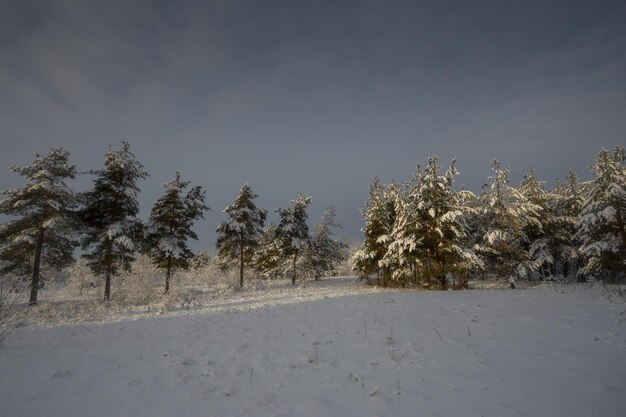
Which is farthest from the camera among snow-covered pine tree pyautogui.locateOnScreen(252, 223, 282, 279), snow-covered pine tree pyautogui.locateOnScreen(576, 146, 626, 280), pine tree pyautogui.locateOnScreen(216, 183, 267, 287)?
snow-covered pine tree pyautogui.locateOnScreen(252, 223, 282, 279)

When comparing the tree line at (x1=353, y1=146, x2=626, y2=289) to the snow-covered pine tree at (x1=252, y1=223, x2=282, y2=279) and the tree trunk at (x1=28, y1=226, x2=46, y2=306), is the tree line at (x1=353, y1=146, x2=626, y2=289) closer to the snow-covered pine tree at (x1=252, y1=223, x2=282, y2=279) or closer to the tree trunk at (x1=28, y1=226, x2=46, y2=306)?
the snow-covered pine tree at (x1=252, y1=223, x2=282, y2=279)

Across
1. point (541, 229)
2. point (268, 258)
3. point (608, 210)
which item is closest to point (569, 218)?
point (541, 229)

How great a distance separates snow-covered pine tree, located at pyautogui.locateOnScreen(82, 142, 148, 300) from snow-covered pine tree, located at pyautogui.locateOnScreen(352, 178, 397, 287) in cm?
1911

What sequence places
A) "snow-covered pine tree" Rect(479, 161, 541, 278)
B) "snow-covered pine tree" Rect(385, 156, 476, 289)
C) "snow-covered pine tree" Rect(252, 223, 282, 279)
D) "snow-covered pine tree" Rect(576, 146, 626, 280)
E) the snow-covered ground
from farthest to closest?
"snow-covered pine tree" Rect(252, 223, 282, 279)
"snow-covered pine tree" Rect(479, 161, 541, 278)
"snow-covered pine tree" Rect(576, 146, 626, 280)
"snow-covered pine tree" Rect(385, 156, 476, 289)
the snow-covered ground

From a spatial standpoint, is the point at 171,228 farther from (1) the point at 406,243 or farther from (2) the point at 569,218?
(2) the point at 569,218

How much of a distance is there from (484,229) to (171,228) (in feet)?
91.5

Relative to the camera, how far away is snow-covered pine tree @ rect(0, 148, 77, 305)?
22.4m

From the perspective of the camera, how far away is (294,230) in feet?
123

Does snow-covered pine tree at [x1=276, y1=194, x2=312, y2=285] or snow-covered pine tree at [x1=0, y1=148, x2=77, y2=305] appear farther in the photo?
snow-covered pine tree at [x1=276, y1=194, x2=312, y2=285]

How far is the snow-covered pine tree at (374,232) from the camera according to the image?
27812 mm

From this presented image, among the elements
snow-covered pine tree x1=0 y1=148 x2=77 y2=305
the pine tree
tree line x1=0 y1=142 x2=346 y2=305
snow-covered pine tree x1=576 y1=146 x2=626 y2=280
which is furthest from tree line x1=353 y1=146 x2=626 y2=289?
snow-covered pine tree x1=0 y1=148 x2=77 y2=305

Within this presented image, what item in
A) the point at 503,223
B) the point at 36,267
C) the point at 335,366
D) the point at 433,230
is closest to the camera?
the point at 335,366

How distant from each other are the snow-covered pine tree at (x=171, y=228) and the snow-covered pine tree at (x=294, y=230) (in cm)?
1119

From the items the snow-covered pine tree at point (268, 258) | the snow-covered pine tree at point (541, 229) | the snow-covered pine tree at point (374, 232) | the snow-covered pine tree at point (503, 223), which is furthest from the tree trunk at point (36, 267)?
the snow-covered pine tree at point (541, 229)
